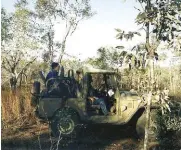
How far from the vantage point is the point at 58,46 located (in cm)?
3091

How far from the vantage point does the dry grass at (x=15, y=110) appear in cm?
1036

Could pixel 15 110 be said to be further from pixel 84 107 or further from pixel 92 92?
pixel 92 92

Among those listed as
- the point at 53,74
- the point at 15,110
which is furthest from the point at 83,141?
the point at 15,110

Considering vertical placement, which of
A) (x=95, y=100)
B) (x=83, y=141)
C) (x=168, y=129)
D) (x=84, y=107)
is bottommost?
(x=83, y=141)

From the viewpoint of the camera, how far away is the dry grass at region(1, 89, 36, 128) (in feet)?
34.0

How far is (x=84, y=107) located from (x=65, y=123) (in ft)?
2.09

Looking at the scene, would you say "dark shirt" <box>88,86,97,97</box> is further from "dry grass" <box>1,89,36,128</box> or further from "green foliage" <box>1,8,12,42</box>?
"green foliage" <box>1,8,12,42</box>

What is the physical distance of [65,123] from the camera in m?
9.34

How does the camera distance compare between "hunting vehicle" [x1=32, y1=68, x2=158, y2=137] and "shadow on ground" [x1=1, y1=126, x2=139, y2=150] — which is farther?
"hunting vehicle" [x1=32, y1=68, x2=158, y2=137]

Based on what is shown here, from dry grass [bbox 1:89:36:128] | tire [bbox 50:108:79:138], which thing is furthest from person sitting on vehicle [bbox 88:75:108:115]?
dry grass [bbox 1:89:36:128]

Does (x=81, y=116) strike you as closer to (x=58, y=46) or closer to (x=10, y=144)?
(x=10, y=144)

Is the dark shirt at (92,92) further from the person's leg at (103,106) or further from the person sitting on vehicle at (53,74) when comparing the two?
the person sitting on vehicle at (53,74)

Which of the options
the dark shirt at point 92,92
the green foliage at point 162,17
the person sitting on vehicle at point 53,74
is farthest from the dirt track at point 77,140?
the green foliage at point 162,17

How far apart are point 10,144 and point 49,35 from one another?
20359 millimetres
